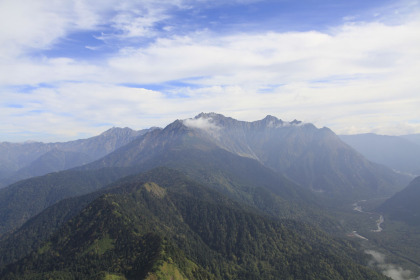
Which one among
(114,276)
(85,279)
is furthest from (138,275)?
(85,279)

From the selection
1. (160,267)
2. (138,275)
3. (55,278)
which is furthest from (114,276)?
(55,278)

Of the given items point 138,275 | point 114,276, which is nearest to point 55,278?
point 114,276

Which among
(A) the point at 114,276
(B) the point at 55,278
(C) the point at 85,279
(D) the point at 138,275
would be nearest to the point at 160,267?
(D) the point at 138,275

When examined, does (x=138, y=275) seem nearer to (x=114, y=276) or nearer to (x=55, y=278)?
(x=114, y=276)

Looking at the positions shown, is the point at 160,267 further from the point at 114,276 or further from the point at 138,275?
the point at 114,276

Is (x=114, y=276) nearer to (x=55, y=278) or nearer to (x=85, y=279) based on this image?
(x=85, y=279)

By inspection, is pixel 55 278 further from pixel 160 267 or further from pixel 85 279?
pixel 160 267
